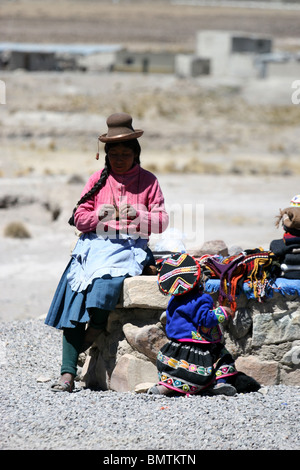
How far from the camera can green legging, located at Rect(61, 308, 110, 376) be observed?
4.90 meters

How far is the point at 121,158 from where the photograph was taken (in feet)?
16.8

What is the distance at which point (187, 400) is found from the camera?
14.8ft

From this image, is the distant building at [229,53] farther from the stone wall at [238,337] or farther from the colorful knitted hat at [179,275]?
the colorful knitted hat at [179,275]

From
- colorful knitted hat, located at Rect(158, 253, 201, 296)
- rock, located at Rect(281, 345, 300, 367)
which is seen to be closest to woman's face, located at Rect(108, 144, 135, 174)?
colorful knitted hat, located at Rect(158, 253, 201, 296)

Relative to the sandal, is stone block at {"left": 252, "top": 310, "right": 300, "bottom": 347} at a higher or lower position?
higher

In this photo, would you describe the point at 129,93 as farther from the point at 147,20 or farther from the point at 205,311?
the point at 147,20

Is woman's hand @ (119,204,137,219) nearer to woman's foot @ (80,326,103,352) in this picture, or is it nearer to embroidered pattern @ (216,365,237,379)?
woman's foot @ (80,326,103,352)

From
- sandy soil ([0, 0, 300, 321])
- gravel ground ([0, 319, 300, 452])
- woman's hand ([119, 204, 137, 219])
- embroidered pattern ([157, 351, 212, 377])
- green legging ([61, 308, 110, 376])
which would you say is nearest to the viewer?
gravel ground ([0, 319, 300, 452])

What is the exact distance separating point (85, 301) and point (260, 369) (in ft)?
4.20

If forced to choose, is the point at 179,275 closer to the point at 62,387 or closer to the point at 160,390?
the point at 160,390

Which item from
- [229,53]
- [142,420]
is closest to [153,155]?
[142,420]

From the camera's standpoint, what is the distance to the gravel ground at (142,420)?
3949mm

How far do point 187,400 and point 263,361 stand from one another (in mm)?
791

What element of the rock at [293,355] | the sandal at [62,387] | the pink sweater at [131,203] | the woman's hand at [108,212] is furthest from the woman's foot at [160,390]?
the woman's hand at [108,212]
